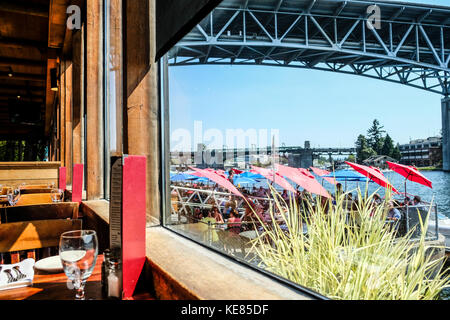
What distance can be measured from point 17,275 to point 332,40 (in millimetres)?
4153

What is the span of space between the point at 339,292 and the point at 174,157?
1.02 meters

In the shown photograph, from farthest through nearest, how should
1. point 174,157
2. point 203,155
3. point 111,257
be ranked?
point 203,155
point 174,157
point 111,257

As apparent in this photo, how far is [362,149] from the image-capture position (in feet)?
7.10

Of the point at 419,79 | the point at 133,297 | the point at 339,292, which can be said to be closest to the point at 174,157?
the point at 133,297

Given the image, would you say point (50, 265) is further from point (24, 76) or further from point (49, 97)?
point (49, 97)

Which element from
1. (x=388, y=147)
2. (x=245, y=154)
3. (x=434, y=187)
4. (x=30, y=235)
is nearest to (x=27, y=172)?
(x=30, y=235)

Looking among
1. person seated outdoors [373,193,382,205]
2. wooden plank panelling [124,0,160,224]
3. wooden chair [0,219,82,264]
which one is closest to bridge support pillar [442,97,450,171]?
person seated outdoors [373,193,382,205]

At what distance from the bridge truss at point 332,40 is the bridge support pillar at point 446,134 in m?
0.14

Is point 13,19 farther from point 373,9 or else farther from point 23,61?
Answer: point 373,9

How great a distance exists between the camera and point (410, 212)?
145 cm

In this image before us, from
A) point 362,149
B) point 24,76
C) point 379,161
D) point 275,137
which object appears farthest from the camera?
point 24,76

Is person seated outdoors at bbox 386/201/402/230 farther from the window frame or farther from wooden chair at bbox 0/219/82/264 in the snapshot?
wooden chair at bbox 0/219/82/264

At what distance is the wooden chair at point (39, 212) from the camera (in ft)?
6.12

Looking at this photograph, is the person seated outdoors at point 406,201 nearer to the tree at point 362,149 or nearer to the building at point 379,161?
the building at point 379,161
